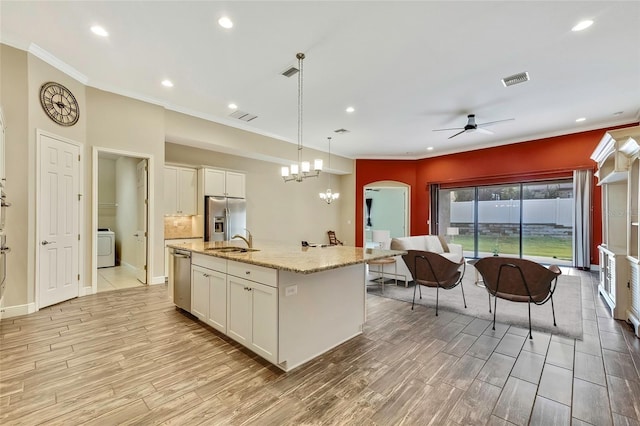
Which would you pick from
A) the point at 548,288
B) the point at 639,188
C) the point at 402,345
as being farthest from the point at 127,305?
the point at 639,188

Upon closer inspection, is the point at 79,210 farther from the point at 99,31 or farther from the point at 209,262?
the point at 209,262

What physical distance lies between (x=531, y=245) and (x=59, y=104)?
1056 cm

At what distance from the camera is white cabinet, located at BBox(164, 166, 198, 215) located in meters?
5.77

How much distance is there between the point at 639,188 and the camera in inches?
120

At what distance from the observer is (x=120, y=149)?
15.3 feet

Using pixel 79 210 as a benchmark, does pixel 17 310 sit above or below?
below

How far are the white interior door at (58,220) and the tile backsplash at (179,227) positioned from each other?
1986 mm

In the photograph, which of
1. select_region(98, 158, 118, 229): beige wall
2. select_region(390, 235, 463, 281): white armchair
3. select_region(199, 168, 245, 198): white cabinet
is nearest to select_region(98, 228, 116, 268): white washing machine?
select_region(98, 158, 118, 229): beige wall

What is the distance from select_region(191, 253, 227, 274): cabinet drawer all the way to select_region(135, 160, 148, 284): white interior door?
2323mm

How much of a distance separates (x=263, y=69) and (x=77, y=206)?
348 cm

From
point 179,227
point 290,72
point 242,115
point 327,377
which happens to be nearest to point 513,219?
point 290,72

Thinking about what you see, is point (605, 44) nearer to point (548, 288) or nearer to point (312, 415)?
point (548, 288)

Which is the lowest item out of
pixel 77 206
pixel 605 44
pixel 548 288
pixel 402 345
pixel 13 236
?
pixel 402 345

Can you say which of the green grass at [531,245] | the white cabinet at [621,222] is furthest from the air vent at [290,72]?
the green grass at [531,245]
